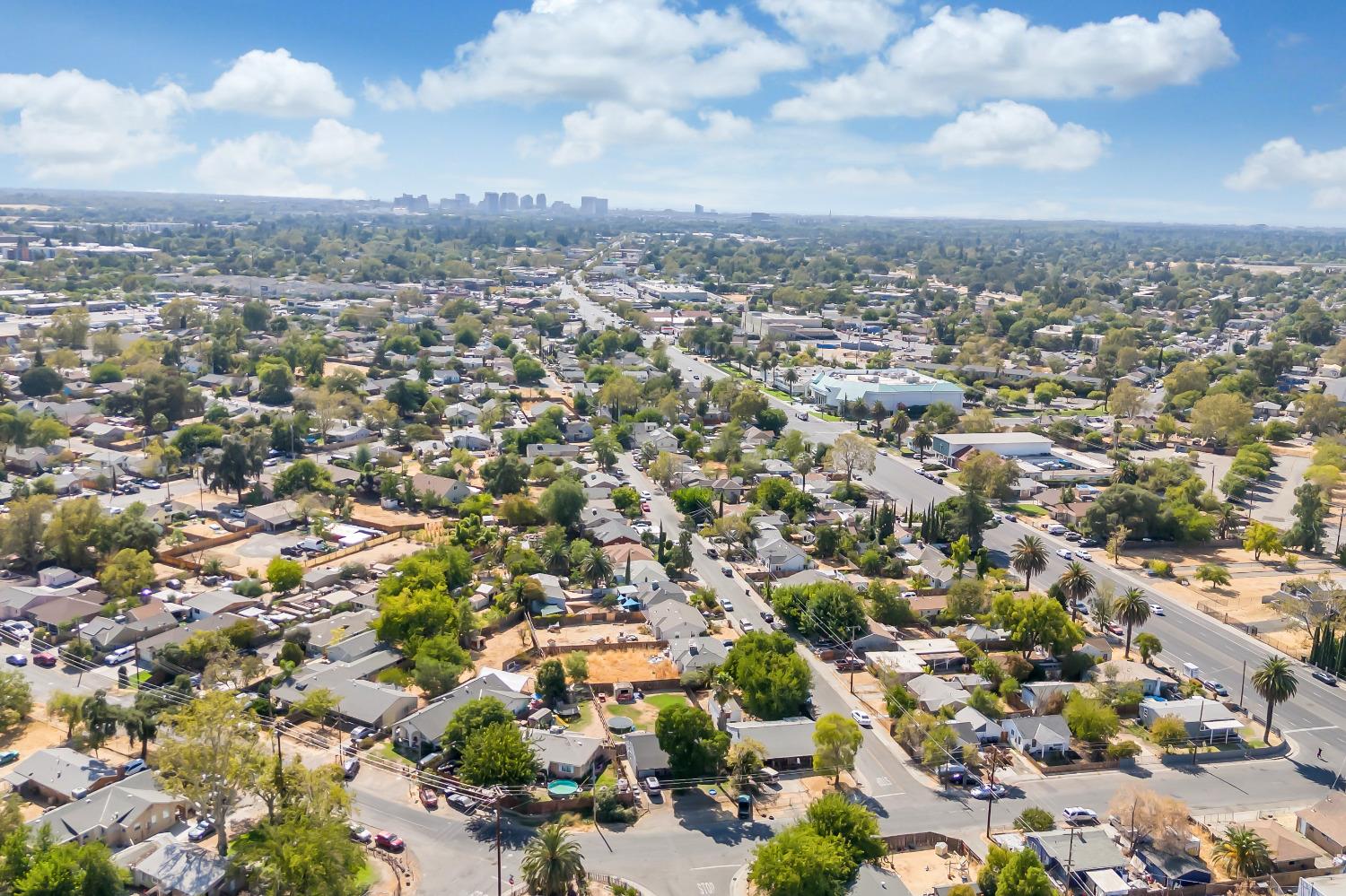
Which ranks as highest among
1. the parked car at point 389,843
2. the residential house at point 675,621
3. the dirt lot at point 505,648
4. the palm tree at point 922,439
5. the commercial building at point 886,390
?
the commercial building at point 886,390

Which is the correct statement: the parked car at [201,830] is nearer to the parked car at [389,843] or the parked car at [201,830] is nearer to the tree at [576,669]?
the parked car at [389,843]

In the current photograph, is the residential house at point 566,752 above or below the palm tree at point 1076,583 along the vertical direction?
below

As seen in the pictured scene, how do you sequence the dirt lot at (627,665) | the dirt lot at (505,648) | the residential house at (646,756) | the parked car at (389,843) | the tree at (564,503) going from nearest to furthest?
the parked car at (389,843) < the residential house at (646,756) < the dirt lot at (627,665) < the dirt lot at (505,648) < the tree at (564,503)

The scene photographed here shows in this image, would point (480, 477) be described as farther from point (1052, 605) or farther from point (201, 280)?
point (201, 280)

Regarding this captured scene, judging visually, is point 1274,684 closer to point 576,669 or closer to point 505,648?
point 576,669

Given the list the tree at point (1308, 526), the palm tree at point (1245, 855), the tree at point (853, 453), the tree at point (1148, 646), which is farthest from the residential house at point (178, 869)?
the tree at point (1308, 526)
